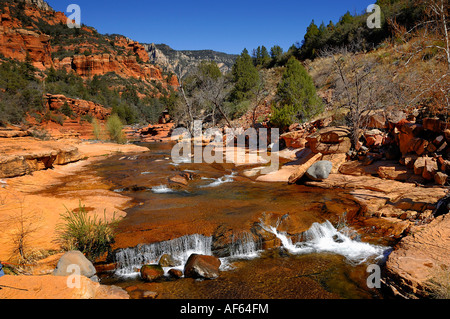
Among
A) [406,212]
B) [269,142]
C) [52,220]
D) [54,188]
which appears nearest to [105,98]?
[269,142]

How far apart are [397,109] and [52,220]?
12851mm

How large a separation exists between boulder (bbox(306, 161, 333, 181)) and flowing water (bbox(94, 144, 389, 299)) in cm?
84

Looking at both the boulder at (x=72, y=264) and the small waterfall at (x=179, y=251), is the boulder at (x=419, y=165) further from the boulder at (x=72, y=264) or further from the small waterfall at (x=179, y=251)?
the boulder at (x=72, y=264)

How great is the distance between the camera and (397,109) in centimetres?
1051

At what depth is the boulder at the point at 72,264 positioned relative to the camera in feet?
11.4

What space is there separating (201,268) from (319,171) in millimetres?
6175

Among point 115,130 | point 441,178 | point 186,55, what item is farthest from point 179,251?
point 186,55

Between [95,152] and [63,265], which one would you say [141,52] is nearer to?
[95,152]

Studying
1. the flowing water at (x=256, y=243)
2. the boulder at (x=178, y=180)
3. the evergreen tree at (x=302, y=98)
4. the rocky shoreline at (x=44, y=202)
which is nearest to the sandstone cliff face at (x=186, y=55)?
the evergreen tree at (x=302, y=98)

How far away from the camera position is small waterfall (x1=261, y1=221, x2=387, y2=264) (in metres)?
4.68

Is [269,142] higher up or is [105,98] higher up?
[105,98]

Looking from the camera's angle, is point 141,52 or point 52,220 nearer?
point 52,220
